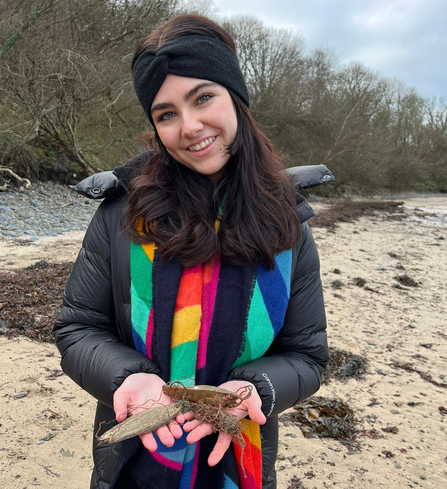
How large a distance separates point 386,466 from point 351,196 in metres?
28.9

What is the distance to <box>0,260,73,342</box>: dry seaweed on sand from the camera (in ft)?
15.1

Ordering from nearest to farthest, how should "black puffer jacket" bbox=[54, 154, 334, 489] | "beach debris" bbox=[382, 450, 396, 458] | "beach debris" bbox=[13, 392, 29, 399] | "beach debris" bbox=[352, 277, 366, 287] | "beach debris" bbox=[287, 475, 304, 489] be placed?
"black puffer jacket" bbox=[54, 154, 334, 489] < "beach debris" bbox=[287, 475, 304, 489] < "beach debris" bbox=[382, 450, 396, 458] < "beach debris" bbox=[13, 392, 29, 399] < "beach debris" bbox=[352, 277, 366, 287]

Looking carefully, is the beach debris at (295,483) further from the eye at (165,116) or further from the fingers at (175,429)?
the eye at (165,116)

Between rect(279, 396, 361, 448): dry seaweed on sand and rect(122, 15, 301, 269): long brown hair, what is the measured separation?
2.48 metres

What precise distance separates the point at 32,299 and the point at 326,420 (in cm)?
384

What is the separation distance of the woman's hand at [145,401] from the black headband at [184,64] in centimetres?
101

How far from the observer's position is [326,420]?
360 centimetres

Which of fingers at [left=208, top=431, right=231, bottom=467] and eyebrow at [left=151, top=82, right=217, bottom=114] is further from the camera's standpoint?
eyebrow at [left=151, top=82, right=217, bottom=114]

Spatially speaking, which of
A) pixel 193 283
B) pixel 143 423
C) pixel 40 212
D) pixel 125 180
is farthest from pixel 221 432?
pixel 40 212

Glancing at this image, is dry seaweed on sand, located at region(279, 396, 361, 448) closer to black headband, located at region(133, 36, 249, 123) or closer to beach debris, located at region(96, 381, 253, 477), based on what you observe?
beach debris, located at region(96, 381, 253, 477)

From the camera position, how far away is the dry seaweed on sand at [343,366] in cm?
450

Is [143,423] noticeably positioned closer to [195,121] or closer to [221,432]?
[221,432]

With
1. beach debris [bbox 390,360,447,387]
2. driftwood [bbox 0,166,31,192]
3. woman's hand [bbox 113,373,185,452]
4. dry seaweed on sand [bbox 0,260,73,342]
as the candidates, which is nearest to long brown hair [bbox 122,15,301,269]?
woman's hand [bbox 113,373,185,452]

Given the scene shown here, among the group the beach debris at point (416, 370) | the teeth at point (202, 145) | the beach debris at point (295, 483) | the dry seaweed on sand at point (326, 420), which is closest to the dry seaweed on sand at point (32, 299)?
the dry seaweed on sand at point (326, 420)
